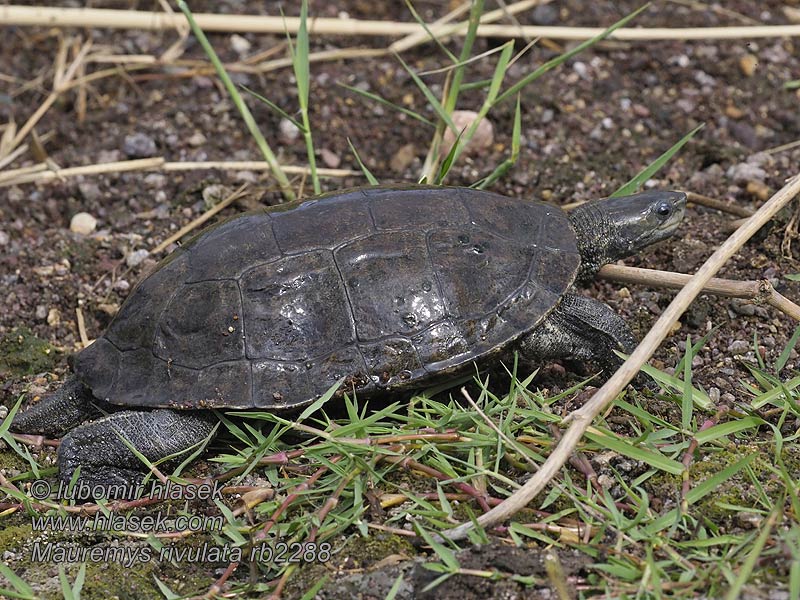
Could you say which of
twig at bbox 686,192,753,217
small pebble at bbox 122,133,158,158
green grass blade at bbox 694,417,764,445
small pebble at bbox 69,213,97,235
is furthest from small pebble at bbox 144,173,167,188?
green grass blade at bbox 694,417,764,445

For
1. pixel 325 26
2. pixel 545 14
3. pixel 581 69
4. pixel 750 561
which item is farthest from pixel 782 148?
pixel 750 561

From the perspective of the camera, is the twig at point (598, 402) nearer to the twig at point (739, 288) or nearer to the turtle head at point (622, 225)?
the twig at point (739, 288)

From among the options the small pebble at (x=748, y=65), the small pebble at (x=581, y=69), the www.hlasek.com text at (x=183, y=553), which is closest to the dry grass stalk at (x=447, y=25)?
the small pebble at (x=581, y=69)

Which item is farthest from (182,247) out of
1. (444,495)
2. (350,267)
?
(444,495)

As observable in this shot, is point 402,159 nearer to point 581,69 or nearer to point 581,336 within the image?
point 581,69

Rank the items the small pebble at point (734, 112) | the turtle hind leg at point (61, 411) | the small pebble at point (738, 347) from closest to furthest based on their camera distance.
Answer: the turtle hind leg at point (61, 411), the small pebble at point (738, 347), the small pebble at point (734, 112)

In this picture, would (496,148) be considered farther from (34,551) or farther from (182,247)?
(34,551)

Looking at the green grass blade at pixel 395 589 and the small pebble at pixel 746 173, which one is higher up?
the small pebble at pixel 746 173
